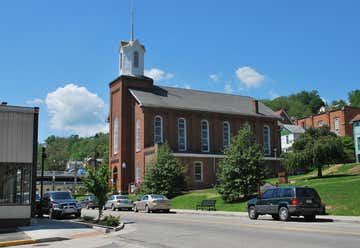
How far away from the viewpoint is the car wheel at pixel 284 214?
22866mm

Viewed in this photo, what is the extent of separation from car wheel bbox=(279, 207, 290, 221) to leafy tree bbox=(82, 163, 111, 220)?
9.29m

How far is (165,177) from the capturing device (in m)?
47.0

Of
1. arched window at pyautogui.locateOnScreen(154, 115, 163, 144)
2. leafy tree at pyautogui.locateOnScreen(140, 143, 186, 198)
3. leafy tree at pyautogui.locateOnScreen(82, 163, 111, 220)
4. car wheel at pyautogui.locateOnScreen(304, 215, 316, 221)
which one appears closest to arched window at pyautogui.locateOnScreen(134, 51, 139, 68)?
arched window at pyautogui.locateOnScreen(154, 115, 163, 144)

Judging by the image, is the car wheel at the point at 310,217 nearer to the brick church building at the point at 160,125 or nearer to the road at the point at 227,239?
the road at the point at 227,239

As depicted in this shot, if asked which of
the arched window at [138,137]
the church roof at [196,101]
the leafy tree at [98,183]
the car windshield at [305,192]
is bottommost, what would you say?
the car windshield at [305,192]

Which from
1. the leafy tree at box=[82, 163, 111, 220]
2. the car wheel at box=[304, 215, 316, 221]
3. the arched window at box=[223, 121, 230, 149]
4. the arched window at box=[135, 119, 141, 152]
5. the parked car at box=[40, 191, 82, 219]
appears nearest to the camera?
the car wheel at box=[304, 215, 316, 221]

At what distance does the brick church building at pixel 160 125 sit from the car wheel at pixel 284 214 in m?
31.0

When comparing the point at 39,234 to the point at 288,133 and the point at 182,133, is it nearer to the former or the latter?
the point at 182,133

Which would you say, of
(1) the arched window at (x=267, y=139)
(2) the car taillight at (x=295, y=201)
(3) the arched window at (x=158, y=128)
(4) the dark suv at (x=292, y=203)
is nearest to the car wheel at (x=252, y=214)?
(4) the dark suv at (x=292, y=203)

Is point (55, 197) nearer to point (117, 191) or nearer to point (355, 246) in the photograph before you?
point (355, 246)

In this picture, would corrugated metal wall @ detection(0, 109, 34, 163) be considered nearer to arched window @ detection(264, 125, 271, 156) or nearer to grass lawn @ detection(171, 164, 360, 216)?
grass lawn @ detection(171, 164, 360, 216)

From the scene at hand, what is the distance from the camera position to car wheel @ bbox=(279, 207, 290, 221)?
22.9 meters

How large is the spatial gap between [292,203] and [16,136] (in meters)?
13.9

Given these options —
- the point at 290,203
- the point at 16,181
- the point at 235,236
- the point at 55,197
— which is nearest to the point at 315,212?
the point at 290,203
